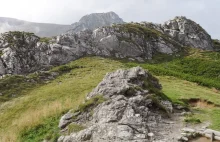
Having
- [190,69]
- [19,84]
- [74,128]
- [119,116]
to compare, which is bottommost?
[19,84]

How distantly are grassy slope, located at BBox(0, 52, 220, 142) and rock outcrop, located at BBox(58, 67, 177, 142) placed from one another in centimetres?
254

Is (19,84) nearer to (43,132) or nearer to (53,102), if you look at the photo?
(53,102)

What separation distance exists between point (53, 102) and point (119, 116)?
1412cm

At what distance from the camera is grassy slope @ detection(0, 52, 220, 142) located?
23250 millimetres

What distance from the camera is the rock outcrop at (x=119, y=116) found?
18.1 metres

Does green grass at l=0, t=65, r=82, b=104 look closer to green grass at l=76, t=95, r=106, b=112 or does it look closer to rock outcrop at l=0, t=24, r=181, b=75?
rock outcrop at l=0, t=24, r=181, b=75

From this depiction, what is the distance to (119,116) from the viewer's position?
2050 cm

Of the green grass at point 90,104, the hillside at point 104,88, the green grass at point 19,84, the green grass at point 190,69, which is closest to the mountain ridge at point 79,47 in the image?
the hillside at point 104,88

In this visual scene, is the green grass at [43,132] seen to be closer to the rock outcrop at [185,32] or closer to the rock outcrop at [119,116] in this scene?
the rock outcrop at [119,116]

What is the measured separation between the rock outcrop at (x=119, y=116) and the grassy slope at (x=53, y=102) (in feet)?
8.32

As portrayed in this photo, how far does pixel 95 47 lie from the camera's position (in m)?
76.2

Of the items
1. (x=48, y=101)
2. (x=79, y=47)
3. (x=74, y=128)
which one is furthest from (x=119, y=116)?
(x=79, y=47)

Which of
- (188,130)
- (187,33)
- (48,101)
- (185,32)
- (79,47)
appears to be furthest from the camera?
(187,33)

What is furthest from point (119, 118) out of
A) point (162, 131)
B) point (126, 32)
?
point (126, 32)
